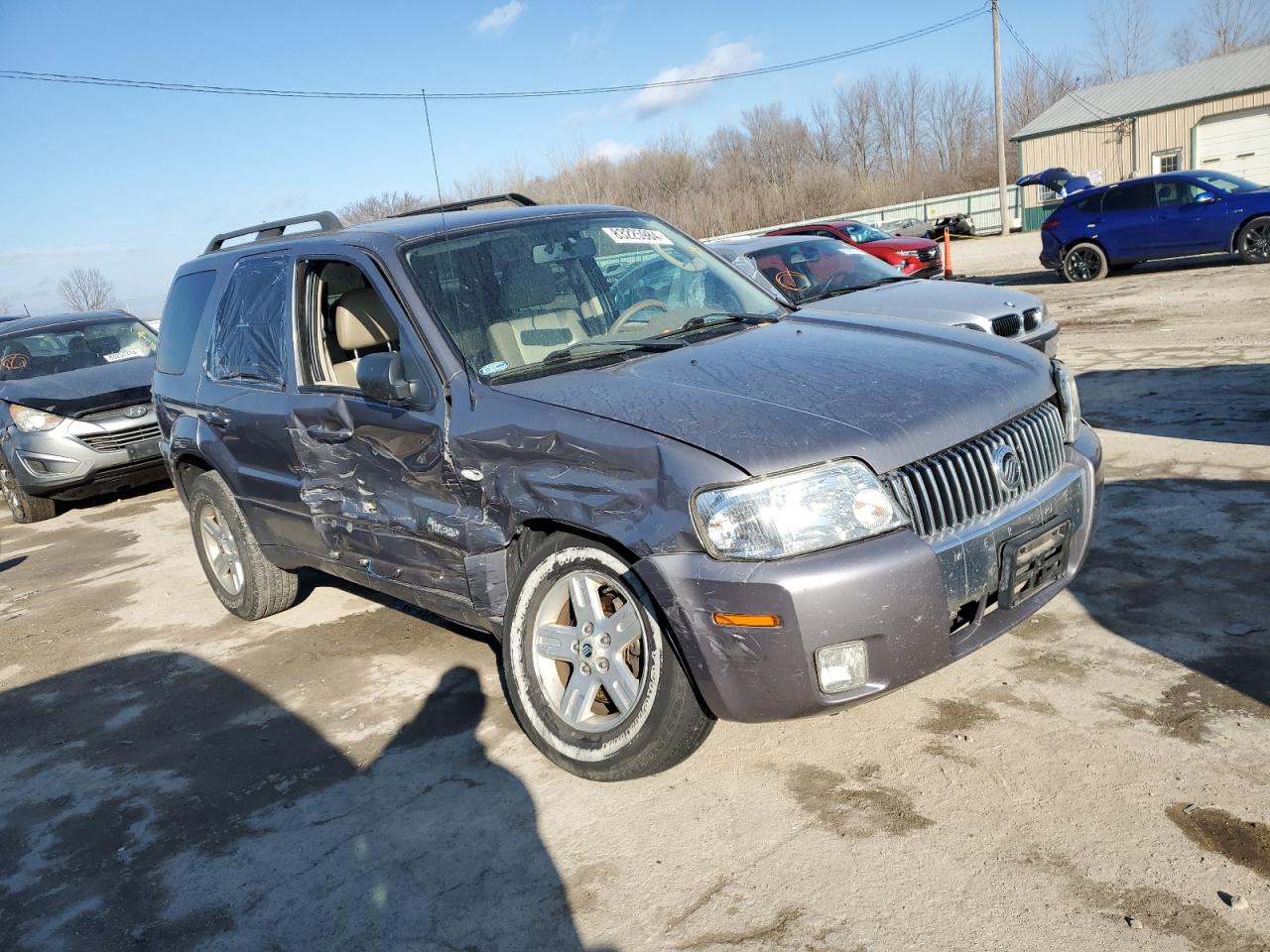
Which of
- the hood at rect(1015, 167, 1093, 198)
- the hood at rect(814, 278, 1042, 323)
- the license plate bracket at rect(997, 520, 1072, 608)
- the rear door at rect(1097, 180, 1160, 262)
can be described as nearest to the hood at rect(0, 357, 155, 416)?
the hood at rect(814, 278, 1042, 323)

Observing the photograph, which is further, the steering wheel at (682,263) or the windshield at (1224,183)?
the windshield at (1224,183)

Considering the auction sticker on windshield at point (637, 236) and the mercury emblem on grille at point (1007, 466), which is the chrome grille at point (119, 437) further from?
the mercury emblem on grille at point (1007, 466)

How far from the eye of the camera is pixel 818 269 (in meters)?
9.27

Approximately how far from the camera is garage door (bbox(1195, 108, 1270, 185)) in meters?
35.4

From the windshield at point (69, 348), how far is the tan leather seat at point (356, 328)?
22.6ft

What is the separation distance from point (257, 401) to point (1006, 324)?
5.28 m

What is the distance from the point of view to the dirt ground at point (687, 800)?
2.62 m

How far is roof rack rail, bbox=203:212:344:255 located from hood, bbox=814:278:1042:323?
3.63 metres

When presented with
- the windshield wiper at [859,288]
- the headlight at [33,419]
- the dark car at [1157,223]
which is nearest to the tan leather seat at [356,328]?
the windshield wiper at [859,288]

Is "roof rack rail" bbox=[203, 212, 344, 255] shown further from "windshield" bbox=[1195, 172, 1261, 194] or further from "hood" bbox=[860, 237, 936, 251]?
"windshield" bbox=[1195, 172, 1261, 194]

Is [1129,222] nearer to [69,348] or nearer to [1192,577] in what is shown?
[1192,577]

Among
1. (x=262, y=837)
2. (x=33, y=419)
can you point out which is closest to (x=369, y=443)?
(x=262, y=837)

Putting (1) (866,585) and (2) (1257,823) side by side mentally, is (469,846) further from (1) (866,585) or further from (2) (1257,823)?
(2) (1257,823)

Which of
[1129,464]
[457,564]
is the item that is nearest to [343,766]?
[457,564]
